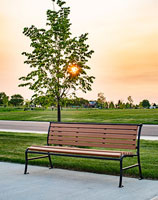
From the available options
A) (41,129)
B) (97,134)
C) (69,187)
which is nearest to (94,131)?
(97,134)

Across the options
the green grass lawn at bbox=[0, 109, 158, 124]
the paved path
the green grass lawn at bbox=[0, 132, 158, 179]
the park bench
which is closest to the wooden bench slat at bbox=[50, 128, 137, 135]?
the park bench

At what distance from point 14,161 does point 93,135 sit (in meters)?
2.59

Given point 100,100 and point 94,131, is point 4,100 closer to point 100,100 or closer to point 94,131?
point 100,100

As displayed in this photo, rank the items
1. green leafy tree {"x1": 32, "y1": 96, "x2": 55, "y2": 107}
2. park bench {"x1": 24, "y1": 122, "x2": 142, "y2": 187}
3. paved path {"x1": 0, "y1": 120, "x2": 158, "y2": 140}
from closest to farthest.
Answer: park bench {"x1": 24, "y1": 122, "x2": 142, "y2": 187}
green leafy tree {"x1": 32, "y1": 96, "x2": 55, "y2": 107}
paved path {"x1": 0, "y1": 120, "x2": 158, "y2": 140}

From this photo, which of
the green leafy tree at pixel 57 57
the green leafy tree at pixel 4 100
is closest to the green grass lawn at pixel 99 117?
the green leafy tree at pixel 57 57

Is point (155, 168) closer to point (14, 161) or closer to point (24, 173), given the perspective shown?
point (24, 173)

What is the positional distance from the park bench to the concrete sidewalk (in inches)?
15.4

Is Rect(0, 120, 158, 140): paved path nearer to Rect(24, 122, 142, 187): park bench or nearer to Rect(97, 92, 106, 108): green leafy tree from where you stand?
Rect(24, 122, 142, 187): park bench

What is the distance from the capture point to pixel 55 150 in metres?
7.24

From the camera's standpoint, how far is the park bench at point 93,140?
6.78 metres

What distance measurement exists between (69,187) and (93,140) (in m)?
1.62

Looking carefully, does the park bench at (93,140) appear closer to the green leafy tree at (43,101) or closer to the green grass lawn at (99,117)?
the green leafy tree at (43,101)

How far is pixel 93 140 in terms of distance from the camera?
7484 millimetres

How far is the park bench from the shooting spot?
22.2ft
